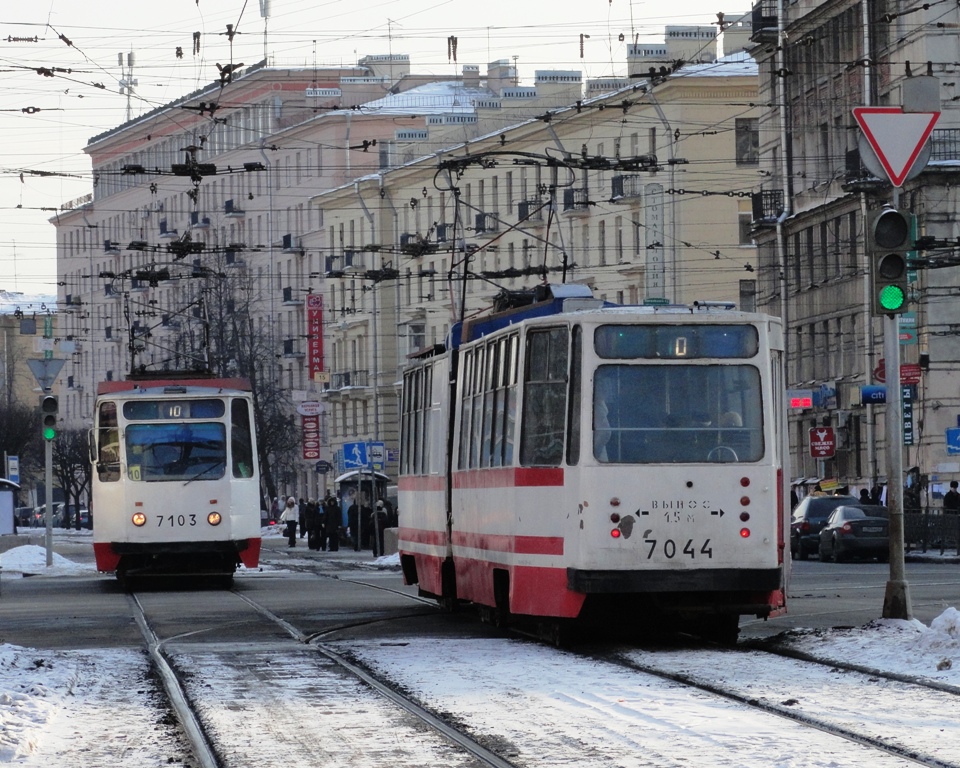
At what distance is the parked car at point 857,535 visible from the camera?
42.2 m

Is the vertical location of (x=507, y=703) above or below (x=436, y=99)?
below

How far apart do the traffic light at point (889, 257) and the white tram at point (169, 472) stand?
14.9 meters

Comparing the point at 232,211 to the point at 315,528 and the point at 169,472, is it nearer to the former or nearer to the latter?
the point at 315,528

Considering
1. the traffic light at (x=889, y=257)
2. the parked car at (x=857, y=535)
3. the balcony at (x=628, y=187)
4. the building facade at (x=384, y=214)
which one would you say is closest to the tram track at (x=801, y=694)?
the traffic light at (x=889, y=257)

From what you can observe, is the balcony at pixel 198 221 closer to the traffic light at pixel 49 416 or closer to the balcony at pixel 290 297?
the balcony at pixel 290 297

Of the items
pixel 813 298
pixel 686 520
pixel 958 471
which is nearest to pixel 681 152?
pixel 813 298

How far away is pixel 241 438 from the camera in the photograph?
1244 inches

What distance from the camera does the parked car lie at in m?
42.2

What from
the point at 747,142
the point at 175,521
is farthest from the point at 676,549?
the point at 747,142

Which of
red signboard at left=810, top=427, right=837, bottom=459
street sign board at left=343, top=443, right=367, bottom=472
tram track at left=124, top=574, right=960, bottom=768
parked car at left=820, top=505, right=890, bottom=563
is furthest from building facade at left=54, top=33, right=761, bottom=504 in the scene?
tram track at left=124, top=574, right=960, bottom=768

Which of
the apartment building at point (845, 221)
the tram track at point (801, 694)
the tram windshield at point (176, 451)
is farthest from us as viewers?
the apartment building at point (845, 221)

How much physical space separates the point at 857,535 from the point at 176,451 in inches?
620

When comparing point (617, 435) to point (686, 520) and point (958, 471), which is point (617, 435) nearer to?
point (686, 520)

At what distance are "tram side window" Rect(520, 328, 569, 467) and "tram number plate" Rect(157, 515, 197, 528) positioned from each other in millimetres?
14017
